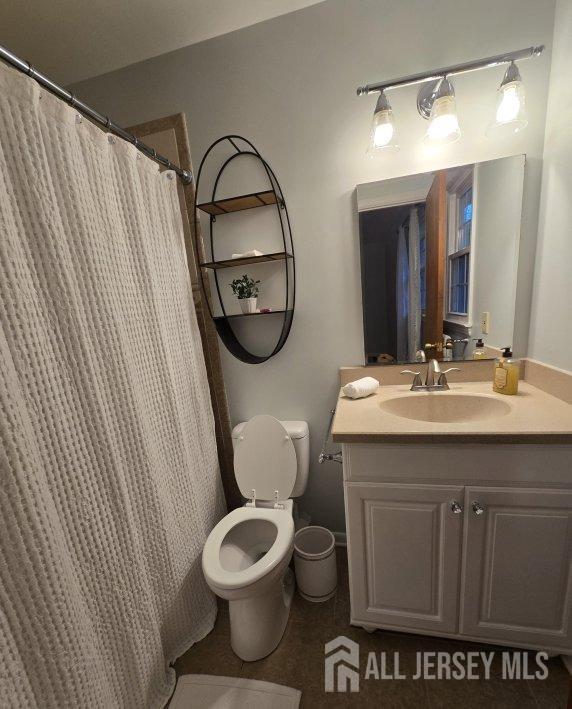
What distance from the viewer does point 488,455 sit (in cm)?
90

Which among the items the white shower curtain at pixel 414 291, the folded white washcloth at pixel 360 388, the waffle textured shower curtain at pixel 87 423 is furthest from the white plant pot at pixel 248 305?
the white shower curtain at pixel 414 291

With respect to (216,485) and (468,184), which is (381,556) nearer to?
(216,485)

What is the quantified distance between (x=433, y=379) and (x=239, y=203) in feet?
3.92

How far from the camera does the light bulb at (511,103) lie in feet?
3.22

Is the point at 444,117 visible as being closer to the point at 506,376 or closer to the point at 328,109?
the point at 328,109

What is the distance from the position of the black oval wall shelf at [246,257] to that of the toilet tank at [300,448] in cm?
37

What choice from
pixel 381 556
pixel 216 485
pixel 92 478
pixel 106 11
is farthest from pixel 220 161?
pixel 381 556

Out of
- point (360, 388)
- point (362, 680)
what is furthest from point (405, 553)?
point (360, 388)

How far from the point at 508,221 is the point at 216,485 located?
5.81 feet

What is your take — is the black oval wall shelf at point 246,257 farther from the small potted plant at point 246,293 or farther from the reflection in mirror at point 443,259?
the reflection in mirror at point 443,259

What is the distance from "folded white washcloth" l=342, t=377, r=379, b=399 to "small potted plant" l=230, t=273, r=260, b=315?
1.85 ft

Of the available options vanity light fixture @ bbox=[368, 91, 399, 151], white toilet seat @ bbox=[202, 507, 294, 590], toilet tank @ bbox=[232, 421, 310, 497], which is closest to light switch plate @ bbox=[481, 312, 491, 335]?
vanity light fixture @ bbox=[368, 91, 399, 151]

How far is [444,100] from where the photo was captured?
3.34 ft

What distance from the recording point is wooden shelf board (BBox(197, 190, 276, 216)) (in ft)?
4.18
